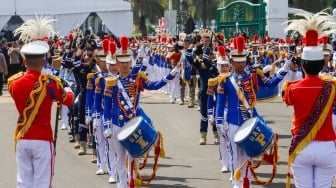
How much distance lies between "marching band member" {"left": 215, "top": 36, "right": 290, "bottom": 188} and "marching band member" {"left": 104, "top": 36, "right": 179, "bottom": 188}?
1117 mm

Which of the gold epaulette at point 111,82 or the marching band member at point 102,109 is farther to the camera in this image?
the marching band member at point 102,109

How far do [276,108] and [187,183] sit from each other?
10.2 metres

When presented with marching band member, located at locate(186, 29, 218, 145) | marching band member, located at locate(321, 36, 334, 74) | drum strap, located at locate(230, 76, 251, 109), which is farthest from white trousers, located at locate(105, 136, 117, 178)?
marching band member, located at locate(186, 29, 218, 145)

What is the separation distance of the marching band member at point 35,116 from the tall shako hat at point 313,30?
7.56 feet

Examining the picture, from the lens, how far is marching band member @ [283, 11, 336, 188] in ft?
21.3

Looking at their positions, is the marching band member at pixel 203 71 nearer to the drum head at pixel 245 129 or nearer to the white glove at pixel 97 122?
the white glove at pixel 97 122

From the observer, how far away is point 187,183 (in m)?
10.4

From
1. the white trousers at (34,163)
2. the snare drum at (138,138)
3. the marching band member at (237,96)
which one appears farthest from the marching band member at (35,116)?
the marching band member at (237,96)

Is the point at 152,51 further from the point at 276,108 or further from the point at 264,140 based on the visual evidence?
the point at 264,140

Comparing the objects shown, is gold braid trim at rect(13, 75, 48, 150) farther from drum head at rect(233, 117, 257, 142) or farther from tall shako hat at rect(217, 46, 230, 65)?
tall shako hat at rect(217, 46, 230, 65)

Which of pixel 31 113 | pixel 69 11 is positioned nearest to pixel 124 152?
pixel 31 113

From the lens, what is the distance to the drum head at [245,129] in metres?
8.91

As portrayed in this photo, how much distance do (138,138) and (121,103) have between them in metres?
0.71

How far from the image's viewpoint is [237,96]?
947cm
